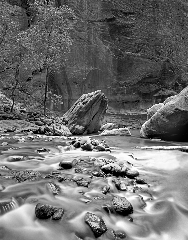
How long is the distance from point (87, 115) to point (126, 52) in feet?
95.0

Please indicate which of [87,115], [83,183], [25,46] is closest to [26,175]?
[83,183]

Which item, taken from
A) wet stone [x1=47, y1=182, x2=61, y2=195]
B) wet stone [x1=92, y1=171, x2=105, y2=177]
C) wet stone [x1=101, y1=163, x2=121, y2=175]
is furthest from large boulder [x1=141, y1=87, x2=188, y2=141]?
Result: wet stone [x1=47, y1=182, x2=61, y2=195]

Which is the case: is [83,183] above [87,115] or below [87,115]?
above

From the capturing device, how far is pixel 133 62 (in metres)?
43.9

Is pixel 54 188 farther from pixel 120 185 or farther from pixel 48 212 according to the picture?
pixel 120 185

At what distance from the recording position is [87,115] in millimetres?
18562

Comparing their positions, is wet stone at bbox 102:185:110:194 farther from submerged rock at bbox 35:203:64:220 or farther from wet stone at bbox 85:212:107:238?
submerged rock at bbox 35:203:64:220

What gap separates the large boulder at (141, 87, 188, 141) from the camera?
12.6 metres

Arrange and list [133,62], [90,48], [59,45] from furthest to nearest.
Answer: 1. [133,62]
2. [90,48]
3. [59,45]

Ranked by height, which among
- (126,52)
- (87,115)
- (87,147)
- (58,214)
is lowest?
(87,115)

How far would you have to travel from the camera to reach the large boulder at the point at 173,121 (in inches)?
498

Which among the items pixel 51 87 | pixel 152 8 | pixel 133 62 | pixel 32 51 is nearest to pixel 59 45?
pixel 32 51

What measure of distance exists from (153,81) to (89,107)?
2845 centimetres

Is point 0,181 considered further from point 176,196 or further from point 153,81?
point 153,81
